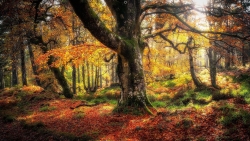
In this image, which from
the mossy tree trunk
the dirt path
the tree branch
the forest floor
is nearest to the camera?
the forest floor

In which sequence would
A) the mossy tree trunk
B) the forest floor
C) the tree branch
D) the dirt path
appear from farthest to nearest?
the mossy tree trunk, the tree branch, the dirt path, the forest floor

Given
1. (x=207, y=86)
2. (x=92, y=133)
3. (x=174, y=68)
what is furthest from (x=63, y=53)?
(x=174, y=68)

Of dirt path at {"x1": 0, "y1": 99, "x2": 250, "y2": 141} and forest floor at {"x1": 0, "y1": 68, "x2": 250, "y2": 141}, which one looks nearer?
forest floor at {"x1": 0, "y1": 68, "x2": 250, "y2": 141}

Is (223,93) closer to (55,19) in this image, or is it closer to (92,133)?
(92,133)

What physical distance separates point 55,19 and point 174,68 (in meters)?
15.7

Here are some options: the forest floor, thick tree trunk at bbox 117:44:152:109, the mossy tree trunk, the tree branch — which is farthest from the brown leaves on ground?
the tree branch

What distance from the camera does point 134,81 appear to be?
9188 mm

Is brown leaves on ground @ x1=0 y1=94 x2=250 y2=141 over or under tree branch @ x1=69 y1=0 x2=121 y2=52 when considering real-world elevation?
under

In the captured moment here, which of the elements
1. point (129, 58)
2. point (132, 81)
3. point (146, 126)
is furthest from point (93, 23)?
point (146, 126)

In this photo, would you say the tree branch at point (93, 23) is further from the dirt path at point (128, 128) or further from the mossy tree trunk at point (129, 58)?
the dirt path at point (128, 128)

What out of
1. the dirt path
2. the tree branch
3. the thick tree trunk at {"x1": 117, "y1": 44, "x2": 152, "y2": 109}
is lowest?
the dirt path

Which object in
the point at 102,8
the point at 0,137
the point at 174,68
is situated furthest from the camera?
the point at 174,68

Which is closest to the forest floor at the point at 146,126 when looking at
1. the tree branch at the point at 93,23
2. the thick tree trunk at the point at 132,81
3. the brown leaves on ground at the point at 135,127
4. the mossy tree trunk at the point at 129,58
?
the brown leaves on ground at the point at 135,127

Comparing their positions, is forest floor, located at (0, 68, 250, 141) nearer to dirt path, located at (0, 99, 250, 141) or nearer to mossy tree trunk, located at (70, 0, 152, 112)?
dirt path, located at (0, 99, 250, 141)
